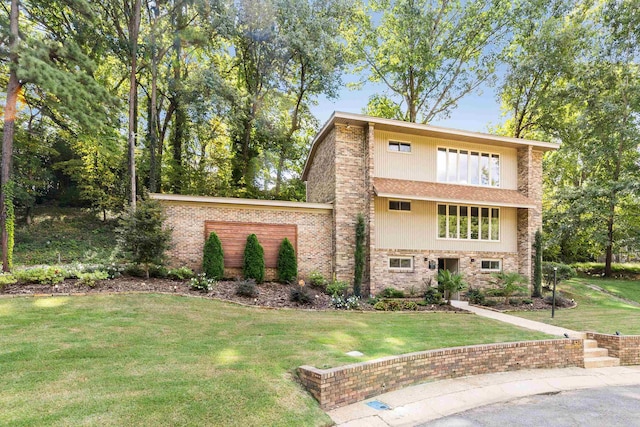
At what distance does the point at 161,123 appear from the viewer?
914 inches

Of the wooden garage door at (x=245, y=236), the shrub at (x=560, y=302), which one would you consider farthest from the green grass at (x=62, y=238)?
the shrub at (x=560, y=302)

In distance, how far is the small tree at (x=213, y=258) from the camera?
1127 centimetres

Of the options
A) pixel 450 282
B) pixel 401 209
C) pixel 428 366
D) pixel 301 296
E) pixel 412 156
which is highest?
pixel 412 156

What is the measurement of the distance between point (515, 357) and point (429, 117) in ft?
66.7

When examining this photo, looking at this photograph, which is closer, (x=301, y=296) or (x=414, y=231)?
(x=301, y=296)

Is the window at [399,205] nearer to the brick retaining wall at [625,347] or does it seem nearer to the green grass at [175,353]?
the green grass at [175,353]

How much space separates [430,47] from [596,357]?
20.4 meters

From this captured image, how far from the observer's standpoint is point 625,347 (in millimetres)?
7891

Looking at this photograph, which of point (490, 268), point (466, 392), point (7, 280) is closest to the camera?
point (466, 392)

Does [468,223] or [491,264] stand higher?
[468,223]

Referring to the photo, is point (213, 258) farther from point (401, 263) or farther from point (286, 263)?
point (401, 263)

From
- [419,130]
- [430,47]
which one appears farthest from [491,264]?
[430,47]

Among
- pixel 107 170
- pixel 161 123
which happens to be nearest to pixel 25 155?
pixel 107 170

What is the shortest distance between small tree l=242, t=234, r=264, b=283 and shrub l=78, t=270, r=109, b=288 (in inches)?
169
